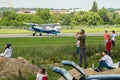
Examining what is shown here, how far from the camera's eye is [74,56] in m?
30.7

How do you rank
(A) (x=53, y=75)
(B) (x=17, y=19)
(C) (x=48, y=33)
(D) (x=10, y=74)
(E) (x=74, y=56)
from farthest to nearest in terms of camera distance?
(B) (x=17, y=19) → (C) (x=48, y=33) → (E) (x=74, y=56) → (A) (x=53, y=75) → (D) (x=10, y=74)

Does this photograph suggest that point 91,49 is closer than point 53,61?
No

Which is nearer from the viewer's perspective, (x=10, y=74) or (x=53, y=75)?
(x=10, y=74)

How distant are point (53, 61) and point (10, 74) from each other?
9.08 meters

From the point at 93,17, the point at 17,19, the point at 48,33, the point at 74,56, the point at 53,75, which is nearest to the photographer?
the point at 53,75

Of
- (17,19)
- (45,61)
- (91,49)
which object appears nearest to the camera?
(45,61)

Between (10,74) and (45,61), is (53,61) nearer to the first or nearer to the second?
(45,61)

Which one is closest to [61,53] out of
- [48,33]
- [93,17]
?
[48,33]

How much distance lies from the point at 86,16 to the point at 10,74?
374ft

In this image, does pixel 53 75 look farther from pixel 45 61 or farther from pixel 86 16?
pixel 86 16

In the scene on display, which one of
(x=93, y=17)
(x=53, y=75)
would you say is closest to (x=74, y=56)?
(x=53, y=75)

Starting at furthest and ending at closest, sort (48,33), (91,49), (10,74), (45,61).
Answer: (48,33) < (91,49) < (45,61) < (10,74)

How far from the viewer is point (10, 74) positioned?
64.8 feet

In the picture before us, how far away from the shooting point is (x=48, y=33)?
→ 82812mm
